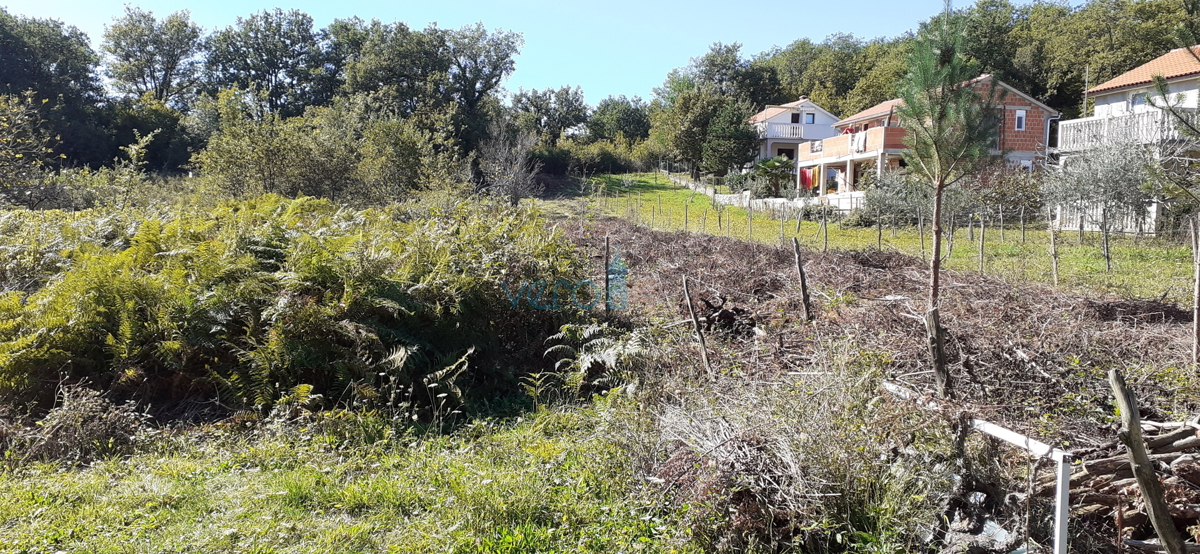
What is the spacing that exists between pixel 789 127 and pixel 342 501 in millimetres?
Result: 46992

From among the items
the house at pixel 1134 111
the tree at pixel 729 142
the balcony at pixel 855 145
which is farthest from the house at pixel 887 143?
the tree at pixel 729 142

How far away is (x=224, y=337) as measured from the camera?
5.71 metres

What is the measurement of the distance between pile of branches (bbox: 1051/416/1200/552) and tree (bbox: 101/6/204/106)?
60.5 meters

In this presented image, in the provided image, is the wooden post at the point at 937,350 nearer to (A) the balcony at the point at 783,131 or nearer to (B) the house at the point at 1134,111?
(B) the house at the point at 1134,111

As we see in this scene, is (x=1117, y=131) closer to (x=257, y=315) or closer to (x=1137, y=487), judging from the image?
(x=1137, y=487)

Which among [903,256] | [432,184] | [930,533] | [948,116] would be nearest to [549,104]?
[432,184]

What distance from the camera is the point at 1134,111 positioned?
67.3ft

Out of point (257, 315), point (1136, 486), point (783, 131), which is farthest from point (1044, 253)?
point (783, 131)

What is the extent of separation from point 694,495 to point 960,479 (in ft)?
4.04

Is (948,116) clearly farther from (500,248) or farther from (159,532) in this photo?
(159,532)

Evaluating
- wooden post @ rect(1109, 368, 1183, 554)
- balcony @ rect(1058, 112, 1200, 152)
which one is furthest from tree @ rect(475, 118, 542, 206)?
wooden post @ rect(1109, 368, 1183, 554)

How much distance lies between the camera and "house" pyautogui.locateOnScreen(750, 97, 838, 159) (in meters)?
46.8

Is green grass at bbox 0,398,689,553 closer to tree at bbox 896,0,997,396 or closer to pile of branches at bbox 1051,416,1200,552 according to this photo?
pile of branches at bbox 1051,416,1200,552

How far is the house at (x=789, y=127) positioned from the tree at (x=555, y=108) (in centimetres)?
1819
